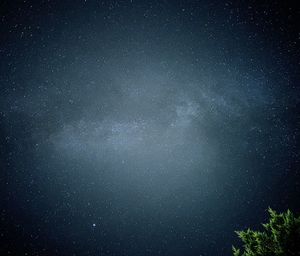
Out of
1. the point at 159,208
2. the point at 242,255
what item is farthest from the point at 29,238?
the point at 242,255

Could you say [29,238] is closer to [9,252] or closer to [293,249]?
[9,252]

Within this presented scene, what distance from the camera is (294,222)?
518 centimetres

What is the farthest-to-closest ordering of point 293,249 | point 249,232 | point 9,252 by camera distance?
point 9,252
point 249,232
point 293,249

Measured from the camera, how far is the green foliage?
4.98 metres

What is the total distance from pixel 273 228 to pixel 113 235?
25.2 m

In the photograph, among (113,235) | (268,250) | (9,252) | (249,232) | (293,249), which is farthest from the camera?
(113,235)

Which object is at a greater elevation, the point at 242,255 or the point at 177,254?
the point at 177,254

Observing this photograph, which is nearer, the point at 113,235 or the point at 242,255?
the point at 242,255

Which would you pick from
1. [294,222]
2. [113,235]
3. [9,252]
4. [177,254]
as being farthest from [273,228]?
[9,252]

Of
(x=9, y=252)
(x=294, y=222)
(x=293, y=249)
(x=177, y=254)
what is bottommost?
(x=293, y=249)

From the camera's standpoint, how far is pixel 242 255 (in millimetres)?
5520

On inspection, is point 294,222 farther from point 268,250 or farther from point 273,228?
point 268,250

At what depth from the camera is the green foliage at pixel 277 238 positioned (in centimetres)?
498

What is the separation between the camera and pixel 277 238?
5207 millimetres
